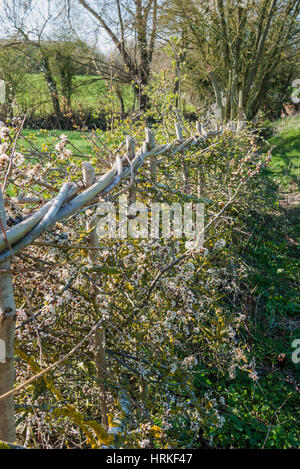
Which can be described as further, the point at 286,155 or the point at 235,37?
the point at 286,155

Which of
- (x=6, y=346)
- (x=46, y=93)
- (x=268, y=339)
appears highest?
(x=46, y=93)

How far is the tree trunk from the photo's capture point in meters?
0.93

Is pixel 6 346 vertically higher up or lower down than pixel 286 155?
lower down

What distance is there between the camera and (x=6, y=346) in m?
0.96

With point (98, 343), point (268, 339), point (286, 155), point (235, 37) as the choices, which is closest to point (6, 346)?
point (98, 343)

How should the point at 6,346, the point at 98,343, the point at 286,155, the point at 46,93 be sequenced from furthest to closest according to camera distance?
the point at 46,93, the point at 286,155, the point at 98,343, the point at 6,346

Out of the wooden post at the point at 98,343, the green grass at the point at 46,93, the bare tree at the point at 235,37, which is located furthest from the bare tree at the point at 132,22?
the wooden post at the point at 98,343

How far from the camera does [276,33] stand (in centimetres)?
1019

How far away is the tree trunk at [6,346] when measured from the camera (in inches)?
36.7

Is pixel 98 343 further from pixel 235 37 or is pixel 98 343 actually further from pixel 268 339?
pixel 235 37

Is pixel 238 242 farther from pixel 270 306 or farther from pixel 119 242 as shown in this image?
pixel 119 242

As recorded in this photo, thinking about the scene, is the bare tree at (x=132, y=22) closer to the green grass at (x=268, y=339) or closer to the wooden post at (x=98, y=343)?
the green grass at (x=268, y=339)

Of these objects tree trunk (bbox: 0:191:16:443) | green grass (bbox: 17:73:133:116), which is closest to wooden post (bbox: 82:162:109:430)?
tree trunk (bbox: 0:191:16:443)

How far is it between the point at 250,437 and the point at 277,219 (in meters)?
4.50
